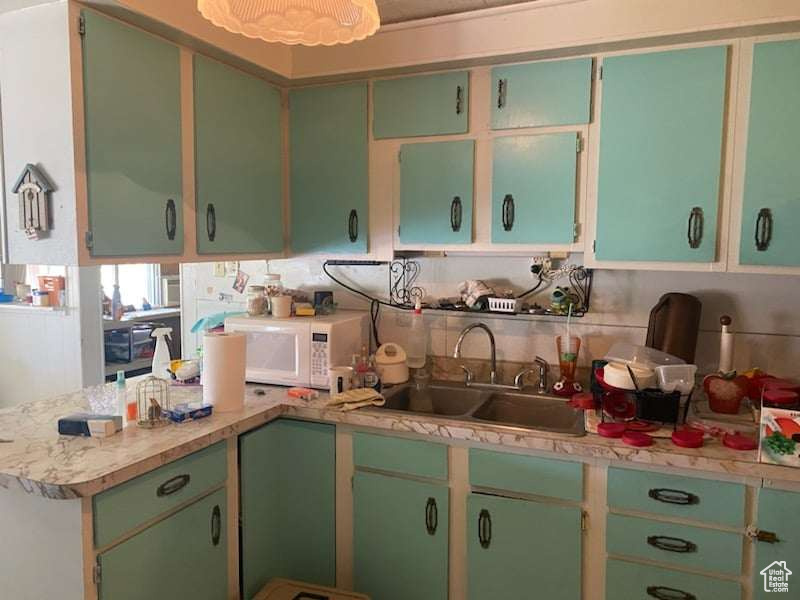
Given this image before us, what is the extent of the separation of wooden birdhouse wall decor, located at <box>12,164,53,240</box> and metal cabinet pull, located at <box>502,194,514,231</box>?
5.11 ft

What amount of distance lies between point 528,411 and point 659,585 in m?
0.78

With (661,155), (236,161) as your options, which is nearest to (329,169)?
(236,161)

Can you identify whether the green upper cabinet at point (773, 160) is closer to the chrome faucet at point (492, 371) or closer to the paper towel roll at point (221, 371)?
the chrome faucet at point (492, 371)

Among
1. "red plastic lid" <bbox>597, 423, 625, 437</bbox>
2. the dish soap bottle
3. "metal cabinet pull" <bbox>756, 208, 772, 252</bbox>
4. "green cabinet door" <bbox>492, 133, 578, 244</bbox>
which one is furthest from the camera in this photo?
the dish soap bottle

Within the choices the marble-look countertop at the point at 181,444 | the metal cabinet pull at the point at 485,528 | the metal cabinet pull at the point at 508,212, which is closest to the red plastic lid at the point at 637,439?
the marble-look countertop at the point at 181,444

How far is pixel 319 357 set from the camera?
240 cm

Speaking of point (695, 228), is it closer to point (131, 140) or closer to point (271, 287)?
point (271, 287)

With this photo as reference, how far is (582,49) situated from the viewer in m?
2.12

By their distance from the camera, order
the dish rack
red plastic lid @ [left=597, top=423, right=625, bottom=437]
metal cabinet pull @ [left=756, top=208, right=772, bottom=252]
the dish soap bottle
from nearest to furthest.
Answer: red plastic lid @ [left=597, top=423, right=625, bottom=437], metal cabinet pull @ [left=756, top=208, right=772, bottom=252], the dish rack, the dish soap bottle

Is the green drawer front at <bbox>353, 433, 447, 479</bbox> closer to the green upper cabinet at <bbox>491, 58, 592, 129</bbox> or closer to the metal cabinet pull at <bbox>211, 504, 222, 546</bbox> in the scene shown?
the metal cabinet pull at <bbox>211, 504, 222, 546</bbox>

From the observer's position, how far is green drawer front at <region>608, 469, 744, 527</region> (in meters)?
1.72

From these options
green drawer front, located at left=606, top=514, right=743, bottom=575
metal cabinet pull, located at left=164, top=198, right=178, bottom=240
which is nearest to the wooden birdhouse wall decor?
metal cabinet pull, located at left=164, top=198, right=178, bottom=240

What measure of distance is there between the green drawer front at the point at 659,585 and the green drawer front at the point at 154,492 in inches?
51.5

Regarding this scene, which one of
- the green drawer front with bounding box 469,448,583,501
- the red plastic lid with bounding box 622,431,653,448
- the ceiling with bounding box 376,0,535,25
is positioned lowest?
the green drawer front with bounding box 469,448,583,501
